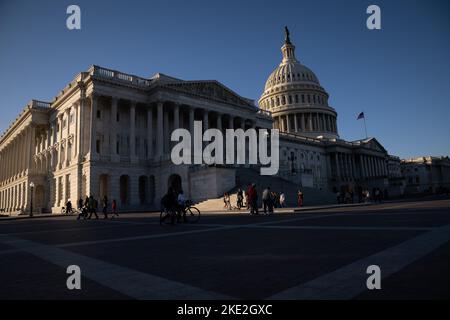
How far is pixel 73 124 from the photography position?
4869cm

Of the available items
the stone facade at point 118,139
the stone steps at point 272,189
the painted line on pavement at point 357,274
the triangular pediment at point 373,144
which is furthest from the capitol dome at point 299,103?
the painted line on pavement at point 357,274

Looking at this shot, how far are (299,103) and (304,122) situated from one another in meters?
7.17

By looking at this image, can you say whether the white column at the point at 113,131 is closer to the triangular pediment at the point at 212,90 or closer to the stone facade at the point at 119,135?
the stone facade at the point at 119,135

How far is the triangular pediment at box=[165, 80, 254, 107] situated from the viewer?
52.0 m

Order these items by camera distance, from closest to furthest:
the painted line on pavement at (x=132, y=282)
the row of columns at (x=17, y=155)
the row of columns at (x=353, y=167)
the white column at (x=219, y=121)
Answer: the painted line on pavement at (x=132, y=282) → the white column at (x=219, y=121) → the row of columns at (x=17, y=155) → the row of columns at (x=353, y=167)

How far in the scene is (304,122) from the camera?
373 feet

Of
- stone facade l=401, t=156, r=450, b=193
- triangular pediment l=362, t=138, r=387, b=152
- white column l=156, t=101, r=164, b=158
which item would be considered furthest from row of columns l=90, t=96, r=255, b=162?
stone facade l=401, t=156, r=450, b=193

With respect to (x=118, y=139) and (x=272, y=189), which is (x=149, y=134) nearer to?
(x=118, y=139)

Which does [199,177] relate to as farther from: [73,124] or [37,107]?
[37,107]

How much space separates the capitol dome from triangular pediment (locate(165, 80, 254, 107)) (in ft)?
174

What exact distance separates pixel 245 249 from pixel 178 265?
221cm

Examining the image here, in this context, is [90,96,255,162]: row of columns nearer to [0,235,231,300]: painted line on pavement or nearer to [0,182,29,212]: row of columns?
[0,182,29,212]: row of columns

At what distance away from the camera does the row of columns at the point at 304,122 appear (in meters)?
113
